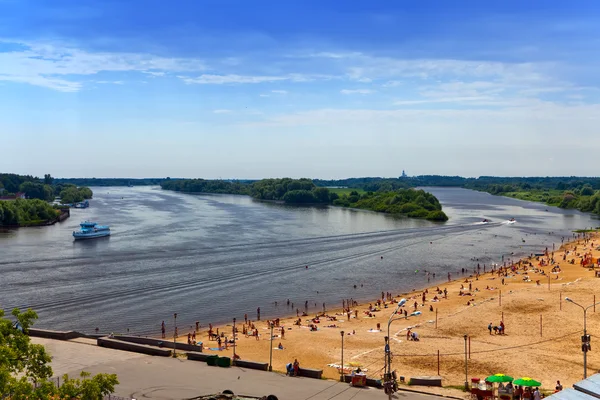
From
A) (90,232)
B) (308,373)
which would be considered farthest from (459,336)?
(90,232)

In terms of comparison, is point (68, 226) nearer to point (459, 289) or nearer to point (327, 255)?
point (327, 255)

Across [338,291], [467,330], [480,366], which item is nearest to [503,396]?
[480,366]

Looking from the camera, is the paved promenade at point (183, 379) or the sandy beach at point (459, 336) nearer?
the paved promenade at point (183, 379)

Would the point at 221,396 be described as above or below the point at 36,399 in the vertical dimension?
below

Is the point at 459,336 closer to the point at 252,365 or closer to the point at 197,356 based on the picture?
the point at 252,365

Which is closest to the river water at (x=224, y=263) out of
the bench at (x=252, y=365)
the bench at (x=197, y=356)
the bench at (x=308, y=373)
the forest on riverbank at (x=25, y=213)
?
the forest on riverbank at (x=25, y=213)

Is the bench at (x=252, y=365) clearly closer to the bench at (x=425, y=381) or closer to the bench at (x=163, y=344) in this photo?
the bench at (x=163, y=344)
